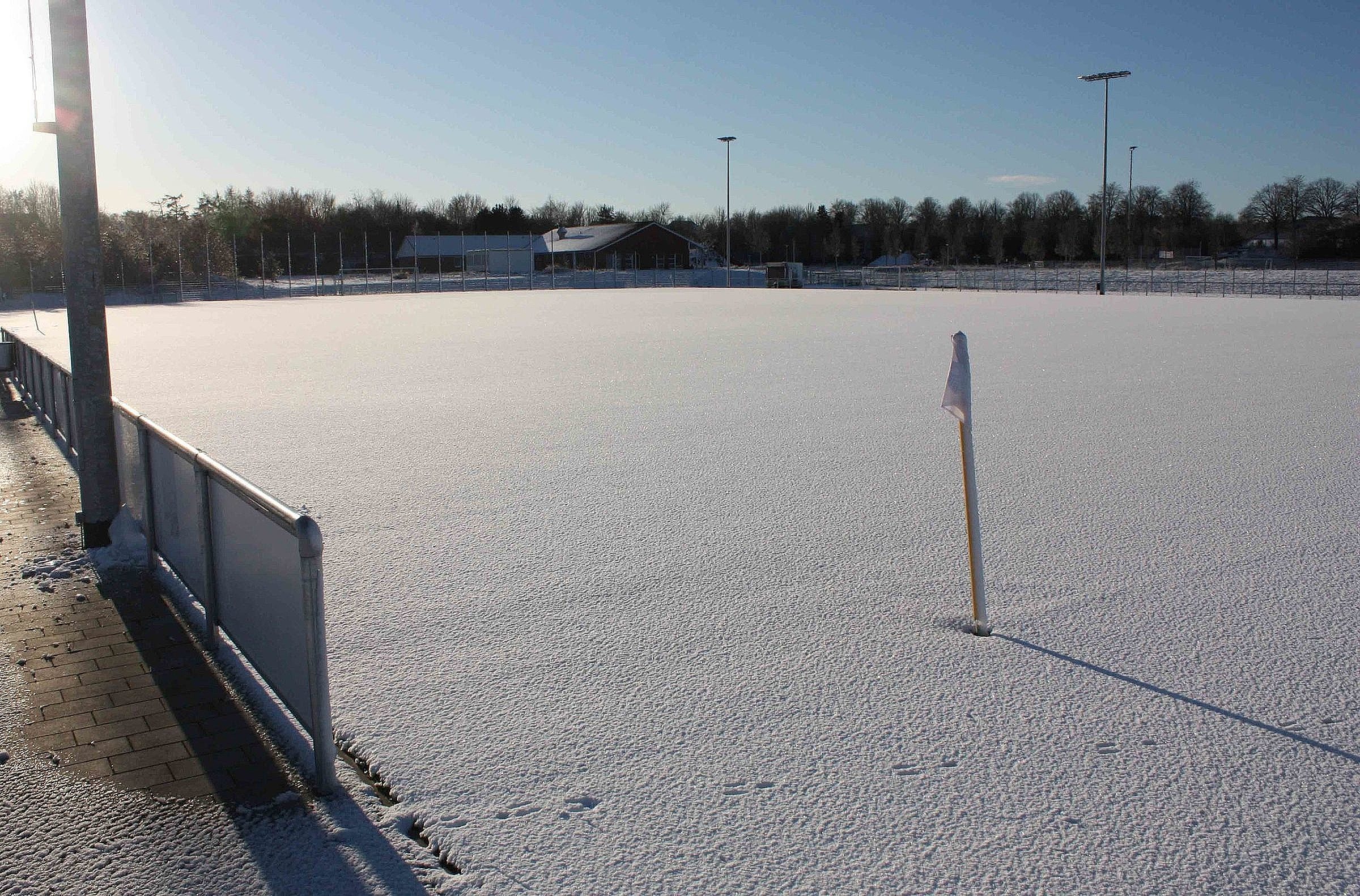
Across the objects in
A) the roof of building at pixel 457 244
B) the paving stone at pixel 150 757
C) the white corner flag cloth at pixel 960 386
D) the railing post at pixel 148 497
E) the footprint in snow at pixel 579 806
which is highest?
the roof of building at pixel 457 244

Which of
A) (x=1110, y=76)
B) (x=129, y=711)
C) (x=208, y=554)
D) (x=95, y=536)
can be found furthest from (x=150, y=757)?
(x=1110, y=76)

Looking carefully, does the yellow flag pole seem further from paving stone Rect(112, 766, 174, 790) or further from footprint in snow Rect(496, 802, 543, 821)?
paving stone Rect(112, 766, 174, 790)

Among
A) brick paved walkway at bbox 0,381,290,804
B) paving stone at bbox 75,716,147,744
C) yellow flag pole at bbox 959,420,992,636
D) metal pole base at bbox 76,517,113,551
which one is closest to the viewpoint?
brick paved walkway at bbox 0,381,290,804

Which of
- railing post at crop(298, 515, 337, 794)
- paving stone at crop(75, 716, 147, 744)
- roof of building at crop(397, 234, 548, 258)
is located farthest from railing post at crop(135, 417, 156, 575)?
roof of building at crop(397, 234, 548, 258)

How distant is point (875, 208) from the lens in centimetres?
13688

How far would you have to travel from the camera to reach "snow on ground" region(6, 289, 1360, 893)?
11.7 ft

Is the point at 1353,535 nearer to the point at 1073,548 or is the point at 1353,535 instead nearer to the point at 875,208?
the point at 1073,548

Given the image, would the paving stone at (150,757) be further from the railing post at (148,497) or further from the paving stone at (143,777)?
the railing post at (148,497)

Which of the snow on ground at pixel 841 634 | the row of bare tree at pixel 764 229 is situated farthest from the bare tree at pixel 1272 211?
the snow on ground at pixel 841 634

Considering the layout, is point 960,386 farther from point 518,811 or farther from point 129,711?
point 129,711

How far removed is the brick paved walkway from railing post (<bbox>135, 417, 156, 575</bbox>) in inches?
6.4

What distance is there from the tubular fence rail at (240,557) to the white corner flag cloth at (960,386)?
3.12 meters

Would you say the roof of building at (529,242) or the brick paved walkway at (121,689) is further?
the roof of building at (529,242)

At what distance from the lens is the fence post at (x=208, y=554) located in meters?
5.13
